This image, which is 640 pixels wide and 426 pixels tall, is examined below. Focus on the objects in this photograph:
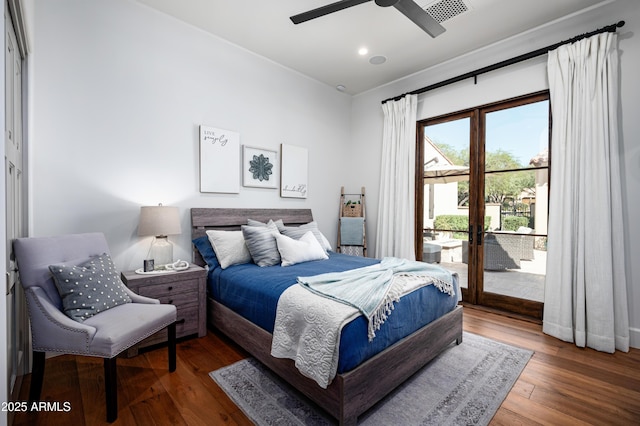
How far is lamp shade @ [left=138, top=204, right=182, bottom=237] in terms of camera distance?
8.27ft

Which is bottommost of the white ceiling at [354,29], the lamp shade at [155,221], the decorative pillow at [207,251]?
the decorative pillow at [207,251]

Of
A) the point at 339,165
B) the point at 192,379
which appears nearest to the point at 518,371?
the point at 192,379

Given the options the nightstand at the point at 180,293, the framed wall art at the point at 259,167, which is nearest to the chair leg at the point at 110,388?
the nightstand at the point at 180,293

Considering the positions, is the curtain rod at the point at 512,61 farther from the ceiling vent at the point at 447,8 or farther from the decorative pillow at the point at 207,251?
the decorative pillow at the point at 207,251

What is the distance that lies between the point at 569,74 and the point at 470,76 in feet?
3.20

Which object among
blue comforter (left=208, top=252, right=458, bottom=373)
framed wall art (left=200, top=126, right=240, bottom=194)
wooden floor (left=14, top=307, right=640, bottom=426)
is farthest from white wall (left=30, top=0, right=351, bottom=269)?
wooden floor (left=14, top=307, right=640, bottom=426)

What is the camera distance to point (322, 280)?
82.0 inches

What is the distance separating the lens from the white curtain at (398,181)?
4.00 m

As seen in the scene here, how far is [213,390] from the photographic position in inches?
75.1

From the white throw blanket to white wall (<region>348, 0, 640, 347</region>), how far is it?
231 cm

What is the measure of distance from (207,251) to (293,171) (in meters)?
1.66

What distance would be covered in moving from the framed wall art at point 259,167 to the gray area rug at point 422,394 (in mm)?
2105

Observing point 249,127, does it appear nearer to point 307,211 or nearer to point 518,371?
point 307,211

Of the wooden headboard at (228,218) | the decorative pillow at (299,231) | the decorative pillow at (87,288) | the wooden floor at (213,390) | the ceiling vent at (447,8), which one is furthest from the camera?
the decorative pillow at (299,231)
